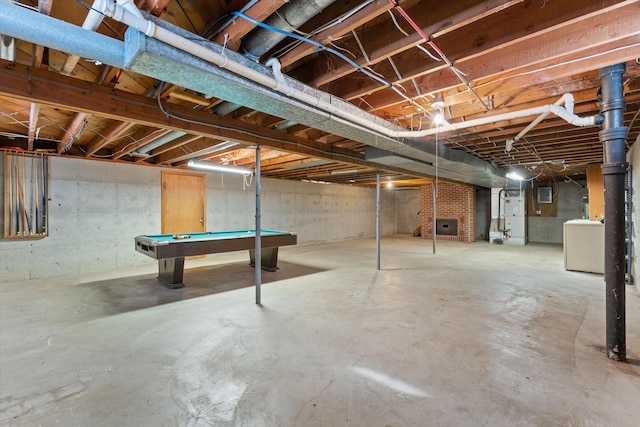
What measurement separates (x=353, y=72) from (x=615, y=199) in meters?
2.31

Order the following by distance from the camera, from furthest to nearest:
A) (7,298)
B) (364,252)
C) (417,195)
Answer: (417,195) < (364,252) < (7,298)

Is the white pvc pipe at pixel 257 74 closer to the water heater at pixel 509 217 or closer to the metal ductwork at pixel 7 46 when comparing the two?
the metal ductwork at pixel 7 46

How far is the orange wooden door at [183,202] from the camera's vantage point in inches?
252

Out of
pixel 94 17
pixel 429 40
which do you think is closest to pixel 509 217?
pixel 429 40

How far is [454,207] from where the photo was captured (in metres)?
10.3

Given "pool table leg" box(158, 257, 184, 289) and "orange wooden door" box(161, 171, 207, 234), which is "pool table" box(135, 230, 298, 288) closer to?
"pool table leg" box(158, 257, 184, 289)

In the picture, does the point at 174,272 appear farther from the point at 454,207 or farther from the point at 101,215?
the point at 454,207

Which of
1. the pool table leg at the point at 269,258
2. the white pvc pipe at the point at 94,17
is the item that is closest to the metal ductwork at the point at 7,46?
the white pvc pipe at the point at 94,17

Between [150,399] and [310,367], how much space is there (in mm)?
1021

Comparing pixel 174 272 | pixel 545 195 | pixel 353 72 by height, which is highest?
pixel 353 72

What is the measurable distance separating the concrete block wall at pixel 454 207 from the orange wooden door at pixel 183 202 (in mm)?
7472

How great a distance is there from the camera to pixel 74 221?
522cm

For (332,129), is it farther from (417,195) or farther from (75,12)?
(417,195)

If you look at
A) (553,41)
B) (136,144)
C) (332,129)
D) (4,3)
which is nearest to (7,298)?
(136,144)
